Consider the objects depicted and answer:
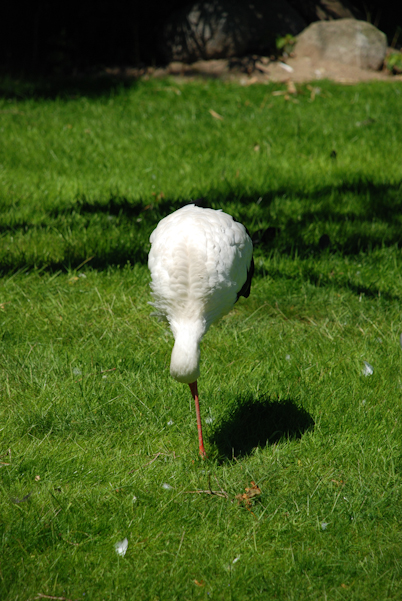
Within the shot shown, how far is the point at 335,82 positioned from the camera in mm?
9672

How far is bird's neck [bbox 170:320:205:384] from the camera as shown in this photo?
286 cm

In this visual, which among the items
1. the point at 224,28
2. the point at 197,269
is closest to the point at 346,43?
the point at 224,28

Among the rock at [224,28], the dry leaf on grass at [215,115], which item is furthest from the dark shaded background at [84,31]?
the dry leaf on grass at [215,115]

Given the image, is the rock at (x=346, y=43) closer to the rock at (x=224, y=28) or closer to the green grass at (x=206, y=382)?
the rock at (x=224, y=28)

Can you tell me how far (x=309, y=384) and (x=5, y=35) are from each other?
413 inches

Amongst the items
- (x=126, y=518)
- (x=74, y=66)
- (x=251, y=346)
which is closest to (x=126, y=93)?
(x=74, y=66)

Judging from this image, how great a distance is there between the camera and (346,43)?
33.1 feet

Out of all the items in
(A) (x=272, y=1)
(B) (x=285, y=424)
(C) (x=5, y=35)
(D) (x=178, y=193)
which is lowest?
(B) (x=285, y=424)

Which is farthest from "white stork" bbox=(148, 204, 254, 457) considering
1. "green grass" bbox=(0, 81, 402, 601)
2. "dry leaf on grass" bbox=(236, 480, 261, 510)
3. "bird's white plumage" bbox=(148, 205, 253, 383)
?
"green grass" bbox=(0, 81, 402, 601)

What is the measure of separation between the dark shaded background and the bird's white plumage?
8.51 metres

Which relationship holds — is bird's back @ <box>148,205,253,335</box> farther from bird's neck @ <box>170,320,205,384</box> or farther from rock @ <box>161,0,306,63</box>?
rock @ <box>161,0,306,63</box>

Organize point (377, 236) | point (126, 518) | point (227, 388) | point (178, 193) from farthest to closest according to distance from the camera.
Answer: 1. point (178, 193)
2. point (377, 236)
3. point (227, 388)
4. point (126, 518)

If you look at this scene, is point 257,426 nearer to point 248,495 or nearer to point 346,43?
point 248,495

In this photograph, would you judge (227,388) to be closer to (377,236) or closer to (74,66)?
(377,236)
